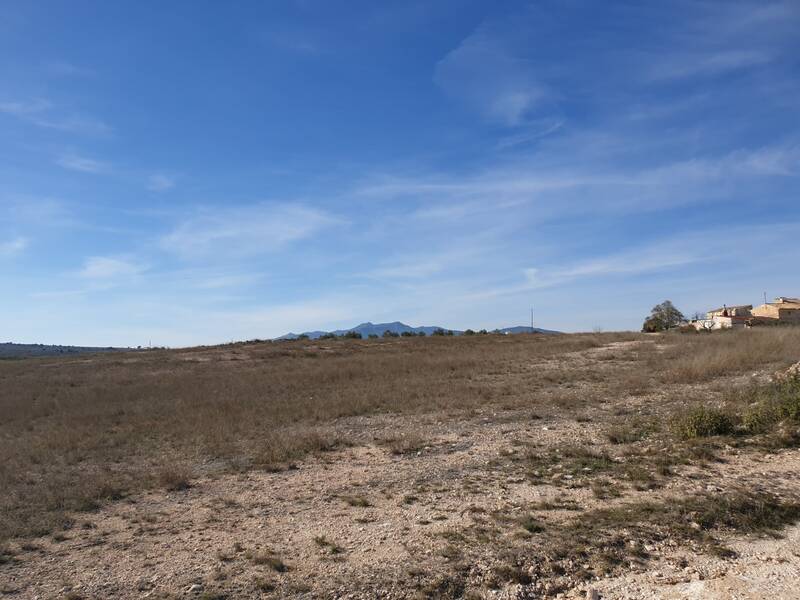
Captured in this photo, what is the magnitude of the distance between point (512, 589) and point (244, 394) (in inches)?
662

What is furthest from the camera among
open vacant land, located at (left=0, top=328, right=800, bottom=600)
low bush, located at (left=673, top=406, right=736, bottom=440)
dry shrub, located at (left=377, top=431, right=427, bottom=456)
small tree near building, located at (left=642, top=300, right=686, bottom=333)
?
small tree near building, located at (left=642, top=300, right=686, bottom=333)

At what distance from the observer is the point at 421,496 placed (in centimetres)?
791

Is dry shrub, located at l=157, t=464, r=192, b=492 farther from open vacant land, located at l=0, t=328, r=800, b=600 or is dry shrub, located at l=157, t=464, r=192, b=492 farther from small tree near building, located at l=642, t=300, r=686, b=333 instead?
small tree near building, located at l=642, t=300, r=686, b=333

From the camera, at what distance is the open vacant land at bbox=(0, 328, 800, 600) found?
5.33m

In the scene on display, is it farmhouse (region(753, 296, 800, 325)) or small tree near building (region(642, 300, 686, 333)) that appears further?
small tree near building (region(642, 300, 686, 333))

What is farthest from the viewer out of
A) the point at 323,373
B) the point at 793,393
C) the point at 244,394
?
the point at 323,373

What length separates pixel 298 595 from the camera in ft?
16.7

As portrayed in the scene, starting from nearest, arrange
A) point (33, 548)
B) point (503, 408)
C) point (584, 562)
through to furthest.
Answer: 1. point (584, 562)
2. point (33, 548)
3. point (503, 408)

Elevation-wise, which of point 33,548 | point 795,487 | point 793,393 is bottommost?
point 33,548

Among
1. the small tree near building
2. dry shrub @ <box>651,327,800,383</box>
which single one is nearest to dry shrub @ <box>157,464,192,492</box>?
dry shrub @ <box>651,327,800,383</box>

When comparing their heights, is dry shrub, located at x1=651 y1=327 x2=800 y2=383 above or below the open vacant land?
above

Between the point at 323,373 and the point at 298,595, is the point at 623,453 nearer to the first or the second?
the point at 298,595

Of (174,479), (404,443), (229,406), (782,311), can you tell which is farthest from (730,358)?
(782,311)

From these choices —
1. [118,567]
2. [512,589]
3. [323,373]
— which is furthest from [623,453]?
[323,373]
